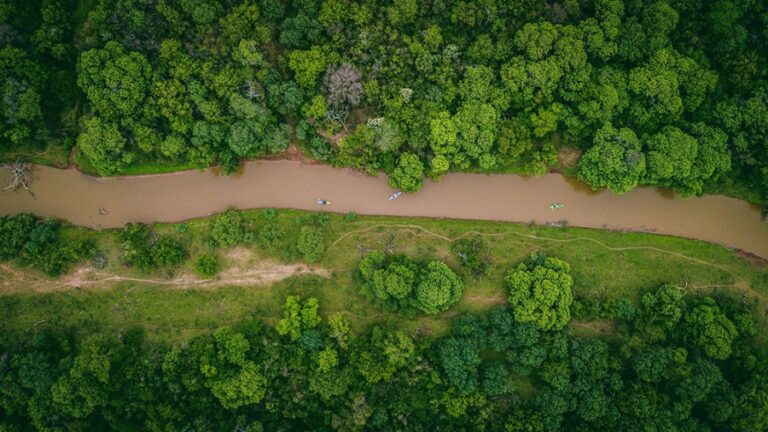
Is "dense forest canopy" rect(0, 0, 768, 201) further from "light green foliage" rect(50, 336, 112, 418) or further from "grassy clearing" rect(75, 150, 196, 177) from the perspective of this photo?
"light green foliage" rect(50, 336, 112, 418)

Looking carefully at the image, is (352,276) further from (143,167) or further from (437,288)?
(143,167)

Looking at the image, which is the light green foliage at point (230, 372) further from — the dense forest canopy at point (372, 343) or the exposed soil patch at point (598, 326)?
the exposed soil patch at point (598, 326)

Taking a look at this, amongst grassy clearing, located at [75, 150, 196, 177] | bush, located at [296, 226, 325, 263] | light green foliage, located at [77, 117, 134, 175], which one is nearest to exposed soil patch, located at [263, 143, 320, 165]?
bush, located at [296, 226, 325, 263]

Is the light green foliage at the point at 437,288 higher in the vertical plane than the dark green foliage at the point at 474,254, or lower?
lower

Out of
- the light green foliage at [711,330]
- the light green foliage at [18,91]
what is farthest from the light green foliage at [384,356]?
the light green foliage at [18,91]

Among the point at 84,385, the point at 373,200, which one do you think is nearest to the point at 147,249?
the point at 84,385

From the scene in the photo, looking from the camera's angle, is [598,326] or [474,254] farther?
→ [598,326]
